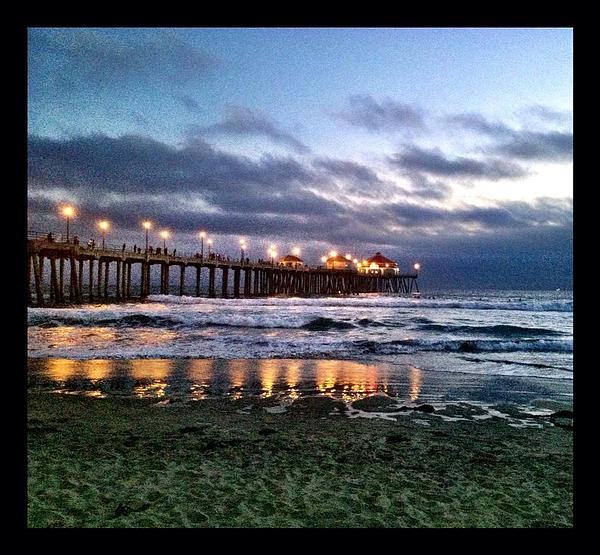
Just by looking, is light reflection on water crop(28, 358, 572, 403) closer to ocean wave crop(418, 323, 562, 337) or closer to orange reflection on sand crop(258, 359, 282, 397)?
orange reflection on sand crop(258, 359, 282, 397)

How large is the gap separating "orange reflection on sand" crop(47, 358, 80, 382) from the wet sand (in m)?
2.18

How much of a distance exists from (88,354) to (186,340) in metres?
3.87

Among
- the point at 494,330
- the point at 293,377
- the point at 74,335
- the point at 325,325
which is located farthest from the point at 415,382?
the point at 494,330

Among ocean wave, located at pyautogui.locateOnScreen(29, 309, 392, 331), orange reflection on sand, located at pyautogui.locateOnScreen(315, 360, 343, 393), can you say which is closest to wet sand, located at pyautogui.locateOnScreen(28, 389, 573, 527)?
orange reflection on sand, located at pyautogui.locateOnScreen(315, 360, 343, 393)

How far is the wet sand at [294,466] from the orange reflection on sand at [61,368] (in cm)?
218

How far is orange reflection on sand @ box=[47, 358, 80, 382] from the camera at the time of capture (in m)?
8.56

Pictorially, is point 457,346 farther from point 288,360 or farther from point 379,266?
point 379,266

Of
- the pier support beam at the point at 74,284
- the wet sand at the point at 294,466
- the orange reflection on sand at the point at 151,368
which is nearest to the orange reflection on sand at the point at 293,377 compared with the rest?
the wet sand at the point at 294,466

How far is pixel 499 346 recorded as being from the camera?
14875mm

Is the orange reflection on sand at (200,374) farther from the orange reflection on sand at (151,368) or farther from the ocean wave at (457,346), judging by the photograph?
the ocean wave at (457,346)

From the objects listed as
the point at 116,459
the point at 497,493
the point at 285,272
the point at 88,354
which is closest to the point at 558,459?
the point at 497,493

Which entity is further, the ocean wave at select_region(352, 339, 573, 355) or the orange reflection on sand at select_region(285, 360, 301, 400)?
the ocean wave at select_region(352, 339, 573, 355)

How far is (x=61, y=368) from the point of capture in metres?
9.41
